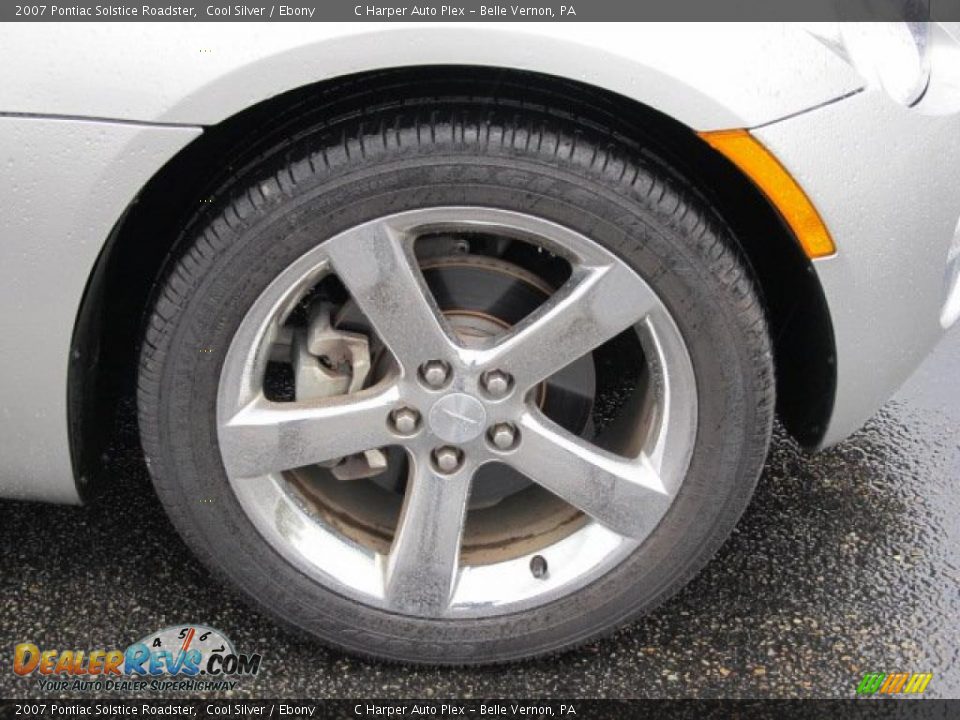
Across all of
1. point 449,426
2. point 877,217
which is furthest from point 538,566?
point 877,217

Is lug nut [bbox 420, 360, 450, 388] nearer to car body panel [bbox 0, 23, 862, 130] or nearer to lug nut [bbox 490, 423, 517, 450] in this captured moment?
lug nut [bbox 490, 423, 517, 450]

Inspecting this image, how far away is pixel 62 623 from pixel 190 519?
415 millimetres

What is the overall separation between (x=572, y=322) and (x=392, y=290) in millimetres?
284

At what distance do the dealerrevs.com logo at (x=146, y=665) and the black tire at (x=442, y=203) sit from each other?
18 cm

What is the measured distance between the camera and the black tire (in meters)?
1.59

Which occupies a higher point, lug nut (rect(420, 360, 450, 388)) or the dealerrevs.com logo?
lug nut (rect(420, 360, 450, 388))

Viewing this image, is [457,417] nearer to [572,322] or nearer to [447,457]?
[447,457]

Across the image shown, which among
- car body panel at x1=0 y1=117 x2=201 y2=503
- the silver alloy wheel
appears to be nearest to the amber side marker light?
the silver alloy wheel

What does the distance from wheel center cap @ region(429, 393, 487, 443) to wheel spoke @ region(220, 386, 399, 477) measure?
75 millimetres

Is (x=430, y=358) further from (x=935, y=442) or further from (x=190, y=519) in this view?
(x=935, y=442)

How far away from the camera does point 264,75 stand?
150cm

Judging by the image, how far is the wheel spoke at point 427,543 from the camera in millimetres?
1861

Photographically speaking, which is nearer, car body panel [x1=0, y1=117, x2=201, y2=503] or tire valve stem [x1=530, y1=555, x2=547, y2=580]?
car body panel [x1=0, y1=117, x2=201, y2=503]

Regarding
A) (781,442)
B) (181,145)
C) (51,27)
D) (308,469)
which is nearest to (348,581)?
(308,469)
